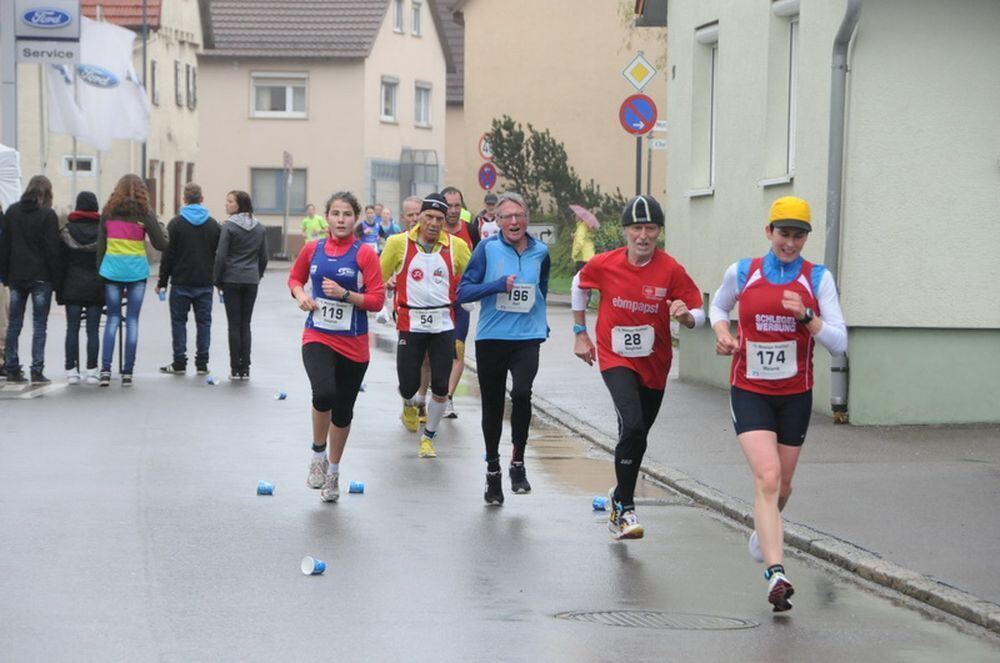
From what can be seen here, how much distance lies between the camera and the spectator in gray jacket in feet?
63.2

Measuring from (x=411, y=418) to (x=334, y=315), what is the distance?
3783mm

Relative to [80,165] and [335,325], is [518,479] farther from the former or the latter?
[80,165]

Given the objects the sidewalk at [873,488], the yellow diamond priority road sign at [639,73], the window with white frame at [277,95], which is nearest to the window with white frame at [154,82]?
the window with white frame at [277,95]

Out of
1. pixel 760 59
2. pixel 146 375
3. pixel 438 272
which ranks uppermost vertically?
pixel 760 59

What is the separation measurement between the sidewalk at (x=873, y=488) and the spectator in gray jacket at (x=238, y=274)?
130 inches

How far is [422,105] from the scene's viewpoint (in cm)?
7312

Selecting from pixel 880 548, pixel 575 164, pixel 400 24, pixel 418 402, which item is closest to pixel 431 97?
pixel 400 24

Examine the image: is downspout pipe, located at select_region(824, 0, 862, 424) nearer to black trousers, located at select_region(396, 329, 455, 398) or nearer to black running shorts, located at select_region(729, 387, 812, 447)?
black trousers, located at select_region(396, 329, 455, 398)

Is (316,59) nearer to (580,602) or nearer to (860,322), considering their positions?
(860,322)

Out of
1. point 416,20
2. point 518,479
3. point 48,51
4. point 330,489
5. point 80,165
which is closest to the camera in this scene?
point 330,489

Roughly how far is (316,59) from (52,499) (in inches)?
2308

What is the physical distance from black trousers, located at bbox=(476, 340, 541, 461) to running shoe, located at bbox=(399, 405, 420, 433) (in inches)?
134

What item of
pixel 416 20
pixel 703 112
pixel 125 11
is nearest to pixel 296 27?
pixel 416 20

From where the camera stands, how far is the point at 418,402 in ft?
49.8
